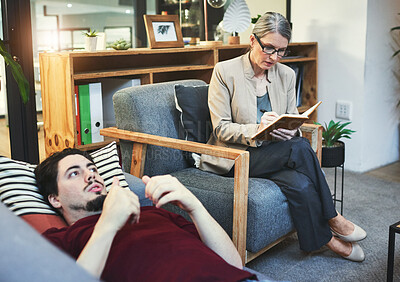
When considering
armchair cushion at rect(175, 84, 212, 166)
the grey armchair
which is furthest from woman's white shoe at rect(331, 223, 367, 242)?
armchair cushion at rect(175, 84, 212, 166)

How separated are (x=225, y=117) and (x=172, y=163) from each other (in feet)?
1.13

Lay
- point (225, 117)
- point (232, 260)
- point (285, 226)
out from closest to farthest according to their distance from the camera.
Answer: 1. point (232, 260)
2. point (285, 226)
3. point (225, 117)

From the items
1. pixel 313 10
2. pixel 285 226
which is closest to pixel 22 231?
pixel 285 226

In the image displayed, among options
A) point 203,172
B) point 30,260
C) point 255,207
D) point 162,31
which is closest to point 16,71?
point 203,172

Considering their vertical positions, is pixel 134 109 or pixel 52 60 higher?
pixel 52 60

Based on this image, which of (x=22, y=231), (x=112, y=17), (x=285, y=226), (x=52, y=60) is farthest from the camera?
(x=112, y=17)

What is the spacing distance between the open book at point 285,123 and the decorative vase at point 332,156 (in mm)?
481

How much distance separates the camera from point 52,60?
2584mm

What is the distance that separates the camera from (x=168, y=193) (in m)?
1.36

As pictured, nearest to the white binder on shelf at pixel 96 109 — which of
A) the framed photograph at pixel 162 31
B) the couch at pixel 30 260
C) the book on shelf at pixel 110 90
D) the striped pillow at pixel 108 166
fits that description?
the book on shelf at pixel 110 90

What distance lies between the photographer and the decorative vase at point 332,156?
8.55 ft

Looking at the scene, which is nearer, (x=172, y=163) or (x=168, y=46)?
(x=172, y=163)

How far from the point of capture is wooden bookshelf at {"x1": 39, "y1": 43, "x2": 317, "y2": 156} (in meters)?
2.54

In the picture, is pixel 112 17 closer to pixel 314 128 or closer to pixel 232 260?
pixel 314 128
